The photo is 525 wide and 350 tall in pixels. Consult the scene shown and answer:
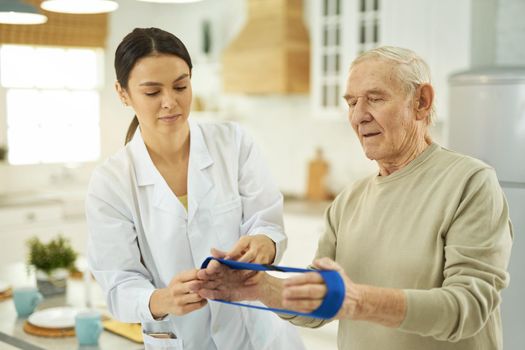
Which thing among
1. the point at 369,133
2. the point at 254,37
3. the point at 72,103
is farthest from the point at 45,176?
the point at 369,133

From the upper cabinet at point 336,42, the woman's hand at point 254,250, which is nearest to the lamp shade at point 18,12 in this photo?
the woman's hand at point 254,250

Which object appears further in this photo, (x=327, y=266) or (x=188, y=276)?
(x=188, y=276)

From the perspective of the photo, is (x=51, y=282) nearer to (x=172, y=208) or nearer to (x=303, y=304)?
(x=172, y=208)

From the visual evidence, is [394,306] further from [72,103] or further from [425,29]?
[72,103]

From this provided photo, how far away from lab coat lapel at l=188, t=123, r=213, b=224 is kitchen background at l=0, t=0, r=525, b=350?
209cm

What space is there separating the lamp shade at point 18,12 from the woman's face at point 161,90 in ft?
3.18

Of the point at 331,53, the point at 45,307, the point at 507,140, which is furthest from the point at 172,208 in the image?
the point at 331,53

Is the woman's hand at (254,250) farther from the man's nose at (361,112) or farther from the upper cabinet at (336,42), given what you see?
the upper cabinet at (336,42)

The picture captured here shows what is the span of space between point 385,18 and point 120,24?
109 inches

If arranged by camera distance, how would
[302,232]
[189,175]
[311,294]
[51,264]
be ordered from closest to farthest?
1. [311,294]
2. [189,175]
3. [51,264]
4. [302,232]

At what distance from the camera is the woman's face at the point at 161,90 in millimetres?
1655

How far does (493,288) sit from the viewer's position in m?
1.32

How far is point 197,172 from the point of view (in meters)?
1.84

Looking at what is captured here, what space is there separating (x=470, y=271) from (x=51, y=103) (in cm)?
534
